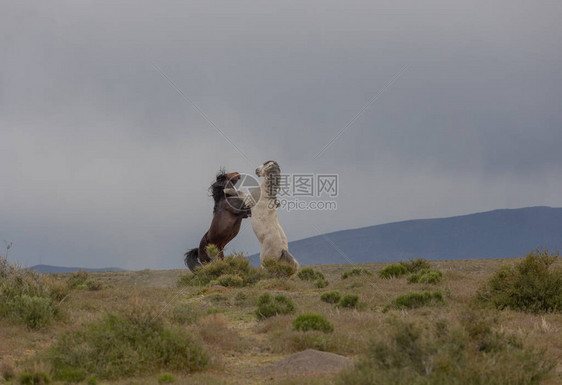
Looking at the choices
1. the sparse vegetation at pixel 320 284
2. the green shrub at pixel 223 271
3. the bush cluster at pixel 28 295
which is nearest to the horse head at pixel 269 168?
the green shrub at pixel 223 271

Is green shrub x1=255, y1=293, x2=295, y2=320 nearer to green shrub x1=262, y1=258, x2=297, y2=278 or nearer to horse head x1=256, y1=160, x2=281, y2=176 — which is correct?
green shrub x1=262, y1=258, x2=297, y2=278

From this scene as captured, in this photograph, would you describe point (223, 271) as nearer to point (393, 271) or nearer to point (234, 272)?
point (234, 272)

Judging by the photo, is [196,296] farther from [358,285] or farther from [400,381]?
[400,381]

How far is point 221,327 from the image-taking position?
968cm

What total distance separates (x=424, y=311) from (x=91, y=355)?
6.26 m

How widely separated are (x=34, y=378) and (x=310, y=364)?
3273mm

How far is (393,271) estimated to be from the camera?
Answer: 64.2 ft

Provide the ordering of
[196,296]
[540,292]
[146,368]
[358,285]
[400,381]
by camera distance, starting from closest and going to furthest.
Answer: [400,381] → [146,368] → [540,292] → [196,296] → [358,285]

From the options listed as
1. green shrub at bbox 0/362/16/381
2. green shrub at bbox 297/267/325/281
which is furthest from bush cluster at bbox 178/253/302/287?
green shrub at bbox 0/362/16/381

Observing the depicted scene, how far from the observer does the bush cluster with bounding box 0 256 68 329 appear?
417 inches

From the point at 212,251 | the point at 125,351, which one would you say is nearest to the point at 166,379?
the point at 125,351

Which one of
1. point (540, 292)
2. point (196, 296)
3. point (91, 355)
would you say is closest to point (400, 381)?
point (91, 355)

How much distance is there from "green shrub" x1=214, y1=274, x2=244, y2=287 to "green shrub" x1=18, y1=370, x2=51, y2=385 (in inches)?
386

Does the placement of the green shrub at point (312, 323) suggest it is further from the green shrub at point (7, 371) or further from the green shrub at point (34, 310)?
the green shrub at point (34, 310)
